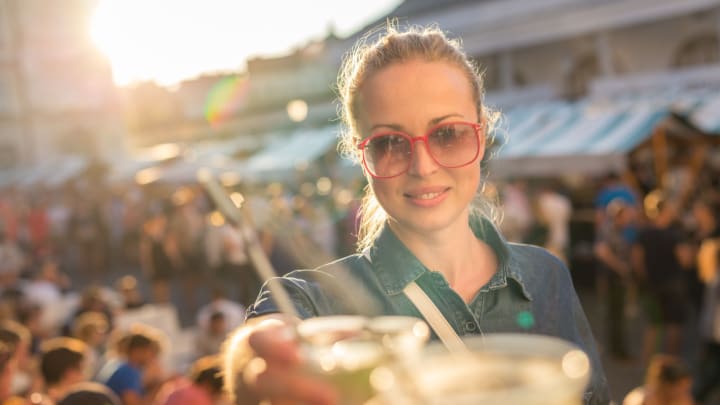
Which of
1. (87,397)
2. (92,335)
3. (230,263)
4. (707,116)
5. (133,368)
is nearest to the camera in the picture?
(87,397)

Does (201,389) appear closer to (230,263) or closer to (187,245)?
(230,263)

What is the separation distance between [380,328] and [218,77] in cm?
6458

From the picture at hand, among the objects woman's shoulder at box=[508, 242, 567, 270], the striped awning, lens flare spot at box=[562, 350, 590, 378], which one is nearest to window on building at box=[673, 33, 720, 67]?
the striped awning

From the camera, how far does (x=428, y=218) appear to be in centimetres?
147

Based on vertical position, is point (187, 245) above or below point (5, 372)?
above

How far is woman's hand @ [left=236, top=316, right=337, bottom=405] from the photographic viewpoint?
704 millimetres

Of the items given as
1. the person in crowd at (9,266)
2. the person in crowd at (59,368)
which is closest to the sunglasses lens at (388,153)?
the person in crowd at (59,368)

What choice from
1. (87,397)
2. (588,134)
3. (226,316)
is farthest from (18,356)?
(588,134)

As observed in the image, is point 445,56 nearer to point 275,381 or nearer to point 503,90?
point 275,381

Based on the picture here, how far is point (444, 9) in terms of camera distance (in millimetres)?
27359

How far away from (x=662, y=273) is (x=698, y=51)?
1802 centimetres

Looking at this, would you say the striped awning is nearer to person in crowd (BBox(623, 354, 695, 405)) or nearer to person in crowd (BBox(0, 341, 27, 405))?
person in crowd (BBox(623, 354, 695, 405))

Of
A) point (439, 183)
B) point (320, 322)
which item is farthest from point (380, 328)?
point (439, 183)

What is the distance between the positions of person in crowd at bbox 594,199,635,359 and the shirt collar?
6.39 m
